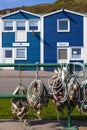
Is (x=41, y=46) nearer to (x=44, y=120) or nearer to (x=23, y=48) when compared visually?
(x=23, y=48)

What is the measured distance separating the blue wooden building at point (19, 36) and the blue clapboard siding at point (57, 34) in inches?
32.5

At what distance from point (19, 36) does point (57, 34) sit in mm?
3751

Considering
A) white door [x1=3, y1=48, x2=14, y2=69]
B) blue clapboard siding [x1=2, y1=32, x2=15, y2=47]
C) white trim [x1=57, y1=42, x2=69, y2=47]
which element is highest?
blue clapboard siding [x1=2, y1=32, x2=15, y2=47]

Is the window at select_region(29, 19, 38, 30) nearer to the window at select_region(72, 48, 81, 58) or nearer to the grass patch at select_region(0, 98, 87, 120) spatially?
the window at select_region(72, 48, 81, 58)

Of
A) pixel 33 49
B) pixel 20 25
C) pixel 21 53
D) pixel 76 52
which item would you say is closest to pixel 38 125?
pixel 33 49

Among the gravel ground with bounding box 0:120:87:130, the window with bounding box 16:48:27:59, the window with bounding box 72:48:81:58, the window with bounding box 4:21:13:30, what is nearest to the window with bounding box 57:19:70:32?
the window with bounding box 72:48:81:58

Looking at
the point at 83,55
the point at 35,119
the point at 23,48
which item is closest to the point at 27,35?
the point at 23,48

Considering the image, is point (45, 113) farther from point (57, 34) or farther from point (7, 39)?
point (7, 39)

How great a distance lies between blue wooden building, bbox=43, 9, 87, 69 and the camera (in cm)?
4725

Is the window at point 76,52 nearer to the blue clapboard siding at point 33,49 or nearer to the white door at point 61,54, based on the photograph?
the white door at point 61,54

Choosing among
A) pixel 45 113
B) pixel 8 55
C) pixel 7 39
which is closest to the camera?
pixel 45 113

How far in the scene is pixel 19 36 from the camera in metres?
47.7

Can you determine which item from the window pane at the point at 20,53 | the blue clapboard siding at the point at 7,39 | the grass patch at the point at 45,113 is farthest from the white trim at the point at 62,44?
the grass patch at the point at 45,113

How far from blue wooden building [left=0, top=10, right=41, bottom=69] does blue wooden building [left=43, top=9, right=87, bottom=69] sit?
38.7 inches
